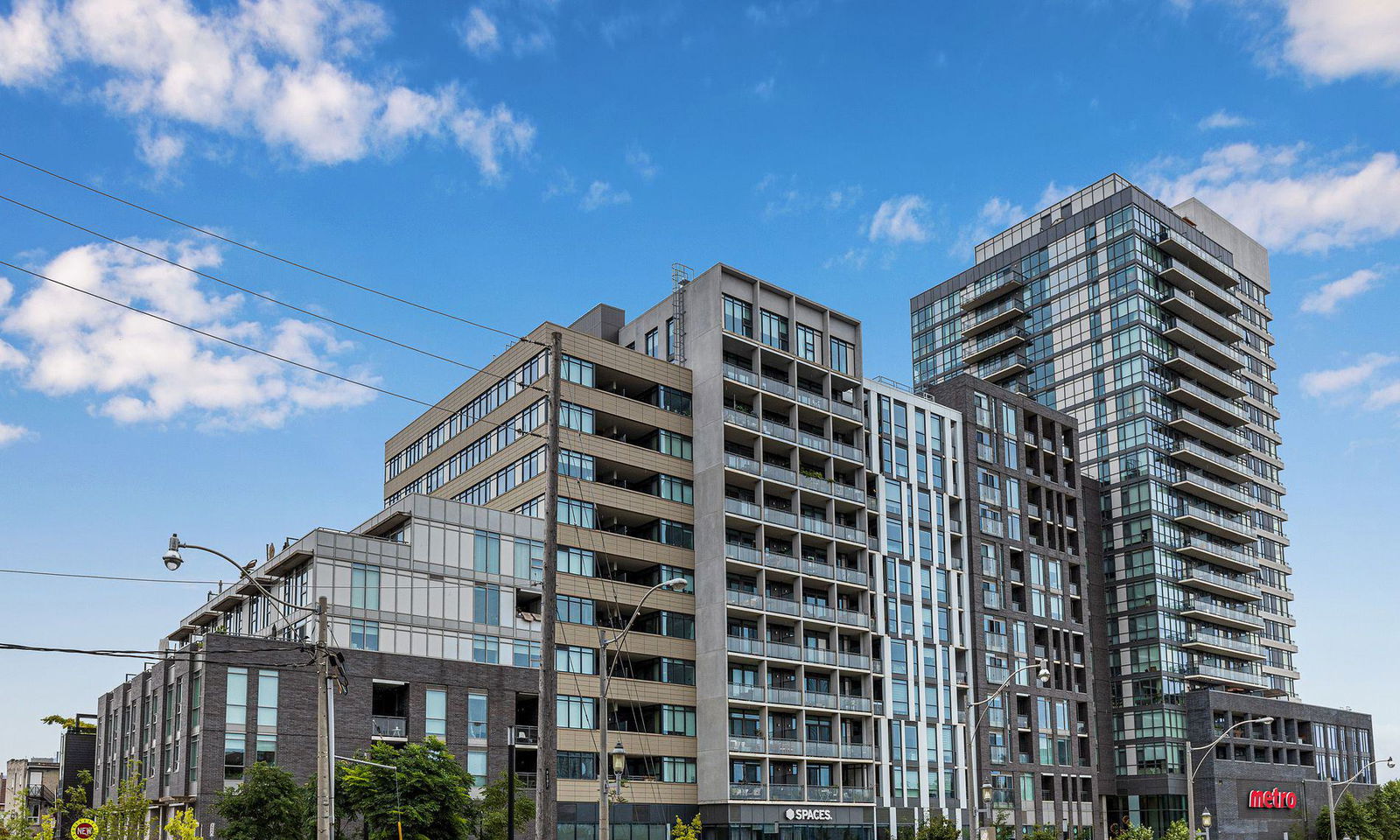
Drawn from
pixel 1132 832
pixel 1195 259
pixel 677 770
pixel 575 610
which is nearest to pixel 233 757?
pixel 575 610

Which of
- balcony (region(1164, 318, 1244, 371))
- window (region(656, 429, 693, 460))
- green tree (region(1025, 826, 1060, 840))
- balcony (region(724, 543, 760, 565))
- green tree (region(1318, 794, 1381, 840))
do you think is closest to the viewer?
balcony (region(724, 543, 760, 565))

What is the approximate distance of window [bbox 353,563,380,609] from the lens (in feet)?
239

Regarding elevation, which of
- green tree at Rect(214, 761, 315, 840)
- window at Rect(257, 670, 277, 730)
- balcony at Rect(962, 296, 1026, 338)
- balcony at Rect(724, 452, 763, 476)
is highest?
balcony at Rect(962, 296, 1026, 338)

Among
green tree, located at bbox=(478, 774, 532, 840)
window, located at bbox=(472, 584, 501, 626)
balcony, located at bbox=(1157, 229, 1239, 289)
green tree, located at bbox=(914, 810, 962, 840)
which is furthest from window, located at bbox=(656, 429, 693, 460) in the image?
balcony, located at bbox=(1157, 229, 1239, 289)

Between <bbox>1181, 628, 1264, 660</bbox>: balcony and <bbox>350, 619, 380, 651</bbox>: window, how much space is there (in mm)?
80309

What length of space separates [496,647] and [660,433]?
18551mm

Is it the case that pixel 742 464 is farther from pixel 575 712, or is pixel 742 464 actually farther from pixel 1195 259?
pixel 1195 259

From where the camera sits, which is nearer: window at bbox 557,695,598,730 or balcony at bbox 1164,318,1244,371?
window at bbox 557,695,598,730

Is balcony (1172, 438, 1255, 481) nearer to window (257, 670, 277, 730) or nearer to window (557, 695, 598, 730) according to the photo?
window (557, 695, 598, 730)

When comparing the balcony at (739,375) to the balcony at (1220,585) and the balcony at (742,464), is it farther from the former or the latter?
the balcony at (1220,585)

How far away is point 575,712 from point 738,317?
29249mm

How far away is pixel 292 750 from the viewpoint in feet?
222

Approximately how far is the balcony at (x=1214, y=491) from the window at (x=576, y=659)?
233 ft

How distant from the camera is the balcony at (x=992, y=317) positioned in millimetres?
138875
